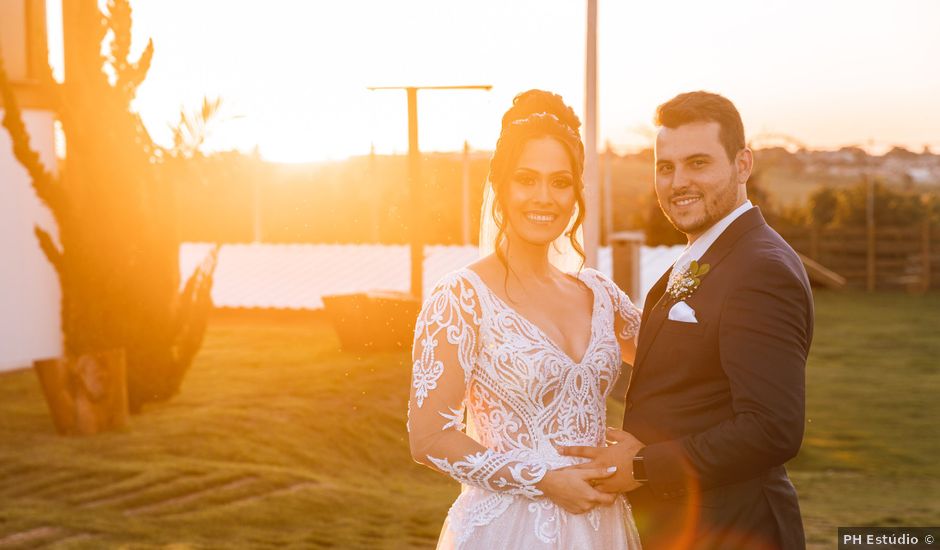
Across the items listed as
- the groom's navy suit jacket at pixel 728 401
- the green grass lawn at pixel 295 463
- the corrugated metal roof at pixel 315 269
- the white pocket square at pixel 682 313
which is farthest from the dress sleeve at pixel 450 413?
the corrugated metal roof at pixel 315 269

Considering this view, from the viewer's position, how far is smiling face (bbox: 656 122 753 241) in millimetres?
3271

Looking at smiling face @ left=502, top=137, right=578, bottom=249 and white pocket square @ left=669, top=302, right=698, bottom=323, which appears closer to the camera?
white pocket square @ left=669, top=302, right=698, bottom=323

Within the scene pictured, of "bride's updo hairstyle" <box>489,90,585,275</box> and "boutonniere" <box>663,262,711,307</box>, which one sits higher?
"bride's updo hairstyle" <box>489,90,585,275</box>

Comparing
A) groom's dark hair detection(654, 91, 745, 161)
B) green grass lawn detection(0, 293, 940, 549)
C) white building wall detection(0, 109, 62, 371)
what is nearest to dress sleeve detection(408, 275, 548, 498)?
groom's dark hair detection(654, 91, 745, 161)

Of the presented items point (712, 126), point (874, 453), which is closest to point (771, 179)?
point (874, 453)

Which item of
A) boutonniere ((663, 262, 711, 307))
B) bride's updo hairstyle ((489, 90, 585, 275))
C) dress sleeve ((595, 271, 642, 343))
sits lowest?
dress sleeve ((595, 271, 642, 343))

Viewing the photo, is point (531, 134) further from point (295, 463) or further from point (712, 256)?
point (295, 463)

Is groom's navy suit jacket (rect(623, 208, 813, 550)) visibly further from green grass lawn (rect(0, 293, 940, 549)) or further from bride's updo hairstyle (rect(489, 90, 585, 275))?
green grass lawn (rect(0, 293, 940, 549))

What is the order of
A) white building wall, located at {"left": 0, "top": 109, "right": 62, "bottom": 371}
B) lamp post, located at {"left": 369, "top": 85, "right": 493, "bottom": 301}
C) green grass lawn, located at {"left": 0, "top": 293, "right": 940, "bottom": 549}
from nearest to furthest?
green grass lawn, located at {"left": 0, "top": 293, "right": 940, "bottom": 549}, lamp post, located at {"left": 369, "top": 85, "right": 493, "bottom": 301}, white building wall, located at {"left": 0, "top": 109, "right": 62, "bottom": 371}

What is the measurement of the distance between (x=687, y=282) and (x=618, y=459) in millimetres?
573

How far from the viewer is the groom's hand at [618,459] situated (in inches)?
126

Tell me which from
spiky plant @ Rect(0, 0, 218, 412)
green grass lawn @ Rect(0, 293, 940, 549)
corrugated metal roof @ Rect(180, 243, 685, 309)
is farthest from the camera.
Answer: corrugated metal roof @ Rect(180, 243, 685, 309)

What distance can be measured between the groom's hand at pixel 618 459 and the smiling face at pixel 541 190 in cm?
67

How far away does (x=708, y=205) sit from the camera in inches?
130
